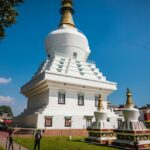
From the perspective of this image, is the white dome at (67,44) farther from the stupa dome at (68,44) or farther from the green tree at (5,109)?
the green tree at (5,109)

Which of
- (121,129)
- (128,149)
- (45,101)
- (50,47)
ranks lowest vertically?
(128,149)

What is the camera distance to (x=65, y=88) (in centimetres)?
3089

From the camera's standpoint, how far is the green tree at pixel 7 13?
12.0m

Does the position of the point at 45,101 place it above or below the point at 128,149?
above

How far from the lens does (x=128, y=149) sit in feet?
51.6

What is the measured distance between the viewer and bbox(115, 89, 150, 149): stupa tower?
16531 millimetres

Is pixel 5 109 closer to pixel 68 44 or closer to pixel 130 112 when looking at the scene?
pixel 68 44

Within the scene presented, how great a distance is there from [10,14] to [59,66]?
2146 centimetres

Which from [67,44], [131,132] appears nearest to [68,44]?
[67,44]

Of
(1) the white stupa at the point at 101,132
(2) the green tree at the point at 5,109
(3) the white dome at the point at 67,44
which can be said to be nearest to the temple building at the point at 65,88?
(3) the white dome at the point at 67,44

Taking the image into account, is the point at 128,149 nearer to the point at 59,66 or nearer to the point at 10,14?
the point at 10,14

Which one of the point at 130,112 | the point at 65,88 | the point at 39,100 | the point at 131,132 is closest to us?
the point at 131,132

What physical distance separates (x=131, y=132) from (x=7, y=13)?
42.4 feet

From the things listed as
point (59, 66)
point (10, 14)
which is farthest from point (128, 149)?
point (59, 66)
